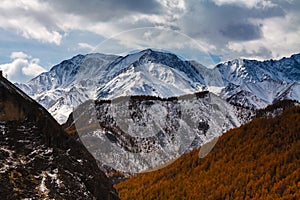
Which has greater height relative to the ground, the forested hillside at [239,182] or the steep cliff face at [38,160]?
the forested hillside at [239,182]

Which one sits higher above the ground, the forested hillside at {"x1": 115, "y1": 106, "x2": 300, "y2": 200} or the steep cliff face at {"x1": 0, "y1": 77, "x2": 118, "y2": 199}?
the forested hillside at {"x1": 115, "y1": 106, "x2": 300, "y2": 200}

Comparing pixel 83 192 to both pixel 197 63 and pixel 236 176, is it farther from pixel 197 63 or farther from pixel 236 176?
pixel 236 176

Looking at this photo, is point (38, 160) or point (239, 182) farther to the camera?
point (239, 182)

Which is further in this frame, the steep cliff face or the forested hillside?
the forested hillside

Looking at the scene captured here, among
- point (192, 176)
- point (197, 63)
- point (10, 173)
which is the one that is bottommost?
point (10, 173)

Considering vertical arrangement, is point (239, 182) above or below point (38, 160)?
above

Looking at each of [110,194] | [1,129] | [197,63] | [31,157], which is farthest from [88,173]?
[197,63]

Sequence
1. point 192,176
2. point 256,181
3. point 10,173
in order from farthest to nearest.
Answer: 1. point 192,176
2. point 256,181
3. point 10,173

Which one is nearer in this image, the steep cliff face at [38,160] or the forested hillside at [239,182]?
the steep cliff face at [38,160]
